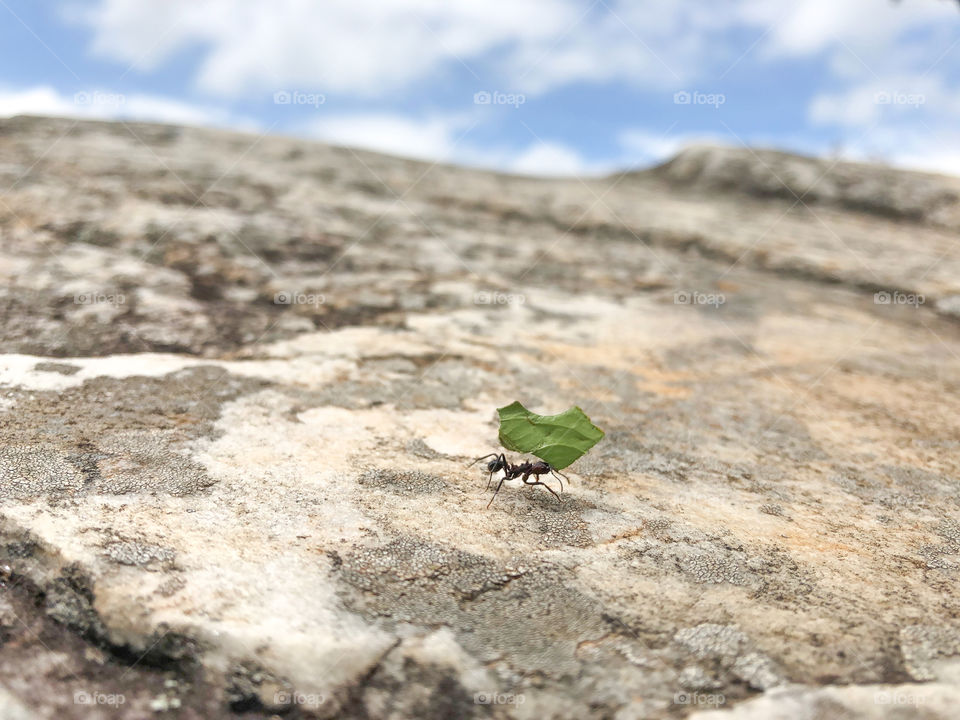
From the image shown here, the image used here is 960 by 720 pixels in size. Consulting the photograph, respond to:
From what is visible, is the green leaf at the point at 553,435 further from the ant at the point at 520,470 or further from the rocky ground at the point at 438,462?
the rocky ground at the point at 438,462

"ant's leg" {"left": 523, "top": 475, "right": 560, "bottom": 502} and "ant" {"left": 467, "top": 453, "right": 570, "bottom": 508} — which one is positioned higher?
"ant" {"left": 467, "top": 453, "right": 570, "bottom": 508}

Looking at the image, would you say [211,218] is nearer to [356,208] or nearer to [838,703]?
[356,208]

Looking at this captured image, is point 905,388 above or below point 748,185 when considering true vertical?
below

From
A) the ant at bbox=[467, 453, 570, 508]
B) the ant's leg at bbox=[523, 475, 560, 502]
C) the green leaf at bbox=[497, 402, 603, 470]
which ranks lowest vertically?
the ant's leg at bbox=[523, 475, 560, 502]

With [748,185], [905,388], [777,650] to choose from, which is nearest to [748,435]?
[905,388]

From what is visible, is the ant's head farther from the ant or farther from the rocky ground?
the rocky ground

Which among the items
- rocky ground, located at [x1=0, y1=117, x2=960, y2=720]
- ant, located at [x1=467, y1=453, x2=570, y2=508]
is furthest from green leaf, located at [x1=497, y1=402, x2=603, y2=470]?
rocky ground, located at [x1=0, y1=117, x2=960, y2=720]

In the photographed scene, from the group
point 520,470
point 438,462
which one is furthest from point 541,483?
point 438,462

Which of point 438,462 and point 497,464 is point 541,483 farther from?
point 438,462

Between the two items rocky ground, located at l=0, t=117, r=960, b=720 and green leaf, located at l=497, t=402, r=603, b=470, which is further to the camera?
green leaf, located at l=497, t=402, r=603, b=470
